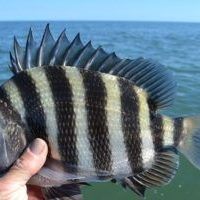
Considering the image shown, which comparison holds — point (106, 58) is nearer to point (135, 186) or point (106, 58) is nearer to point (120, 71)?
point (120, 71)

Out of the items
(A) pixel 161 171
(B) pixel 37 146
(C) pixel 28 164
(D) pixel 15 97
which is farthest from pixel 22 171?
(A) pixel 161 171

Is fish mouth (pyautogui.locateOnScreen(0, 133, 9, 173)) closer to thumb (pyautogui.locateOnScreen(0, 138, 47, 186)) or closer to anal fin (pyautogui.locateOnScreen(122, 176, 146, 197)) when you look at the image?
thumb (pyautogui.locateOnScreen(0, 138, 47, 186))

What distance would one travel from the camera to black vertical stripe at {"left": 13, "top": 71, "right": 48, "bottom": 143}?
169 centimetres

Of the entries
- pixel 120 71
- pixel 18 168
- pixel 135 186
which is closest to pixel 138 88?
pixel 120 71

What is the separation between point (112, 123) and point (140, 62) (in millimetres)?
277

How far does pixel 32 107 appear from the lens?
170 cm

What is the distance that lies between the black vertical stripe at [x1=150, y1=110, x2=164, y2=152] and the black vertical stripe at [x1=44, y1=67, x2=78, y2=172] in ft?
0.97

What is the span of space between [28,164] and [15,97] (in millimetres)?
236

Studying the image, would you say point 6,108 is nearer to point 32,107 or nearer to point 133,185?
point 32,107

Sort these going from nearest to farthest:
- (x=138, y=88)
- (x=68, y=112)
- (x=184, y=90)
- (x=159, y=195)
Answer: (x=68, y=112), (x=138, y=88), (x=159, y=195), (x=184, y=90)

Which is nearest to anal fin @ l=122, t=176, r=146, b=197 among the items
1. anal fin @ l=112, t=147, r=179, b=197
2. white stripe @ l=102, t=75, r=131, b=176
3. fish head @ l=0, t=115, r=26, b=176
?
anal fin @ l=112, t=147, r=179, b=197

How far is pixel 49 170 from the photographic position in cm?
177

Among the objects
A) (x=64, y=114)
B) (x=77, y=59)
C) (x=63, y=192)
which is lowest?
(x=63, y=192)

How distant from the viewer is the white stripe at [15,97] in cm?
169
